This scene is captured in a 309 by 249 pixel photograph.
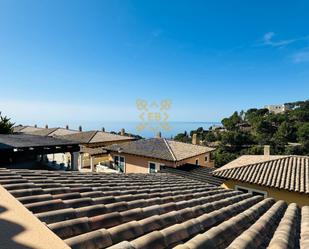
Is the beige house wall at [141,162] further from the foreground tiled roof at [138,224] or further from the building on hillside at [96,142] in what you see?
the foreground tiled roof at [138,224]

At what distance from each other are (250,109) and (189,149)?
92.8 m

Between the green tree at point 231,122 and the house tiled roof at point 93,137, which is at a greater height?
the green tree at point 231,122

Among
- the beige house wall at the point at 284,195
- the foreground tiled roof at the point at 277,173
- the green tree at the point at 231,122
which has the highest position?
the green tree at the point at 231,122

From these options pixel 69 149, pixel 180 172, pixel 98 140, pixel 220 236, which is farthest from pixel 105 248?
pixel 98 140

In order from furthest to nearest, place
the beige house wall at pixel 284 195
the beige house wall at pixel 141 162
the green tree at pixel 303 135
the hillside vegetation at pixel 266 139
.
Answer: the green tree at pixel 303 135 < the hillside vegetation at pixel 266 139 < the beige house wall at pixel 141 162 < the beige house wall at pixel 284 195

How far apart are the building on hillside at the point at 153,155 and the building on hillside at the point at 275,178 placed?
647 centimetres

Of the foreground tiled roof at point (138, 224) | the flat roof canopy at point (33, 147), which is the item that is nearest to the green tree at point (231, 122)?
the flat roof canopy at point (33, 147)

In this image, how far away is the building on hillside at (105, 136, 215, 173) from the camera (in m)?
21.6

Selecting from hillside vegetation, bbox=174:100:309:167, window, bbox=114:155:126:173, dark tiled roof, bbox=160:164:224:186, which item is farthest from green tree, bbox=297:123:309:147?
window, bbox=114:155:126:173

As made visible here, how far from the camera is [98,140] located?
35.8 meters

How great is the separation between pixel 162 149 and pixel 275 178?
38.5 ft

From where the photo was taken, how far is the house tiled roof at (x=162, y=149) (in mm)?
21703

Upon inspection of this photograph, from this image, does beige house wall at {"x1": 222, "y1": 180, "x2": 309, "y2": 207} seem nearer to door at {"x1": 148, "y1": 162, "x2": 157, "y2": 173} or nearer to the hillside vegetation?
door at {"x1": 148, "y1": 162, "x2": 157, "y2": 173}

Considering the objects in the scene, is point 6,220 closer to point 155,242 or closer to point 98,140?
point 155,242
